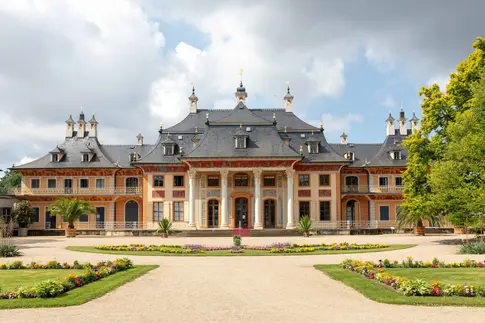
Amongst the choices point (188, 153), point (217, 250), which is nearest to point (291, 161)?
point (188, 153)

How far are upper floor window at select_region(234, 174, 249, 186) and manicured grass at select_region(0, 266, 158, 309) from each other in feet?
116

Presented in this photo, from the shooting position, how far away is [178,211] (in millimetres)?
53750

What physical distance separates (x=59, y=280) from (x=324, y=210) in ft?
136

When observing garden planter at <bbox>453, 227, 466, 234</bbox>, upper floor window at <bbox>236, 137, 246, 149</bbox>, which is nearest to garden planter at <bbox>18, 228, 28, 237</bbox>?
upper floor window at <bbox>236, 137, 246, 149</bbox>

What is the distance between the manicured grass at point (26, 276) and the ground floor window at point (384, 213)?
44.2 meters

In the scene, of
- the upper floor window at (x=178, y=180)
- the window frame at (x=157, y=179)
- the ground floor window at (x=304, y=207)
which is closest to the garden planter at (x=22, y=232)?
the window frame at (x=157, y=179)

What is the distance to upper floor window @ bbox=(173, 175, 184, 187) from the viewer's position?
54.0 m

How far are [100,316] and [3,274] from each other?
8.93 metres

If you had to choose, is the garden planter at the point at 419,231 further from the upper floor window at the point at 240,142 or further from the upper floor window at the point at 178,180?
the upper floor window at the point at 178,180

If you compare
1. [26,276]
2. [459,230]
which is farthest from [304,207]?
[26,276]

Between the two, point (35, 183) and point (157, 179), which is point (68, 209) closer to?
point (157, 179)

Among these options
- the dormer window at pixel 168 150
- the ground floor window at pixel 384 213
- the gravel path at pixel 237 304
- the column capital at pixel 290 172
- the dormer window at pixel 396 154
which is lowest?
the gravel path at pixel 237 304

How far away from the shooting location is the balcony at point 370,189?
5719 centimetres

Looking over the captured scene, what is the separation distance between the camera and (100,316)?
37.0 ft
